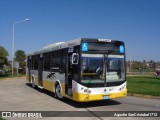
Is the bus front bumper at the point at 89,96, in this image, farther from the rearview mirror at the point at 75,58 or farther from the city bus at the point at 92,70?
the rearview mirror at the point at 75,58

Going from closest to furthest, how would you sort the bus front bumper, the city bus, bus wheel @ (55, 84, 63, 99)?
the bus front bumper < the city bus < bus wheel @ (55, 84, 63, 99)

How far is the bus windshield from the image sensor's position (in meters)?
12.4

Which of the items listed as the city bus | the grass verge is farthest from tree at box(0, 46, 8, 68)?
the city bus

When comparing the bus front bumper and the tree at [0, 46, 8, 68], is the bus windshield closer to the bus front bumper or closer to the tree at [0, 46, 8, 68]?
the bus front bumper

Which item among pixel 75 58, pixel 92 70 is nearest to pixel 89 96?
pixel 92 70

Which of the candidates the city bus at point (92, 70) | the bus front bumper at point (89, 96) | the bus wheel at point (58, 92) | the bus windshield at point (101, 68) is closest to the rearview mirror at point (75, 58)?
the city bus at point (92, 70)

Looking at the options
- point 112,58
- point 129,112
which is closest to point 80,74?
point 112,58

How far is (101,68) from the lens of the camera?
41.6ft

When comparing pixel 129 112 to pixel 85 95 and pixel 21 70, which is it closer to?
pixel 85 95

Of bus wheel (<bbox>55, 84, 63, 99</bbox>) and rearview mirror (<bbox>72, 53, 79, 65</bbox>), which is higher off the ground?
rearview mirror (<bbox>72, 53, 79, 65</bbox>)

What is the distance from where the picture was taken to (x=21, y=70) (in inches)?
2434

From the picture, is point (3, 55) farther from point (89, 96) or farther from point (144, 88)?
point (89, 96)

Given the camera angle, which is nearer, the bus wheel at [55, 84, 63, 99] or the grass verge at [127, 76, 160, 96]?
the bus wheel at [55, 84, 63, 99]

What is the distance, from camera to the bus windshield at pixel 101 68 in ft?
40.6
